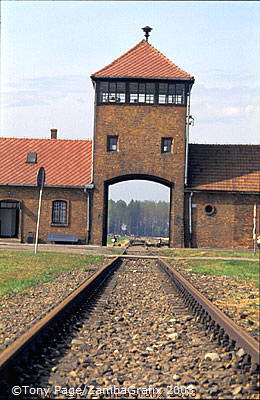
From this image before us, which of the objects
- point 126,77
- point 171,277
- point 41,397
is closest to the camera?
point 41,397

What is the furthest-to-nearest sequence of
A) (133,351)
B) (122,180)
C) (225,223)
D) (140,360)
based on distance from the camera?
(122,180)
(225,223)
(133,351)
(140,360)

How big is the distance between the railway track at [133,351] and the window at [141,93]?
81.7 feet

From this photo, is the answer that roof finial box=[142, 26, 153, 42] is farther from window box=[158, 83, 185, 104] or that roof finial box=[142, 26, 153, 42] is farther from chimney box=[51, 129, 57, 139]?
chimney box=[51, 129, 57, 139]

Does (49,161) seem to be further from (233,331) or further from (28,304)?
(233,331)

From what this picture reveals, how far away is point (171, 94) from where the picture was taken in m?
34.5

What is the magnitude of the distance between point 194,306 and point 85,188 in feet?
82.8

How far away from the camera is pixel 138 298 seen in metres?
11.5

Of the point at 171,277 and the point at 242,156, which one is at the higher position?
the point at 242,156

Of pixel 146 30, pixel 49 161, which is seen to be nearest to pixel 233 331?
pixel 49 161

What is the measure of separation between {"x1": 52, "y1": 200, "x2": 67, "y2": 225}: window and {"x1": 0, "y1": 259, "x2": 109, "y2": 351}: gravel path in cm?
1925

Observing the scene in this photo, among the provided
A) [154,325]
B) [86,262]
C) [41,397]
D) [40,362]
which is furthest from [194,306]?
[86,262]

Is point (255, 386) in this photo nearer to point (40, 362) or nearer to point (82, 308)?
point (40, 362)

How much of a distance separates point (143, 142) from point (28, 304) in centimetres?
2478

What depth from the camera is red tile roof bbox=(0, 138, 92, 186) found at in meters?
35.9
